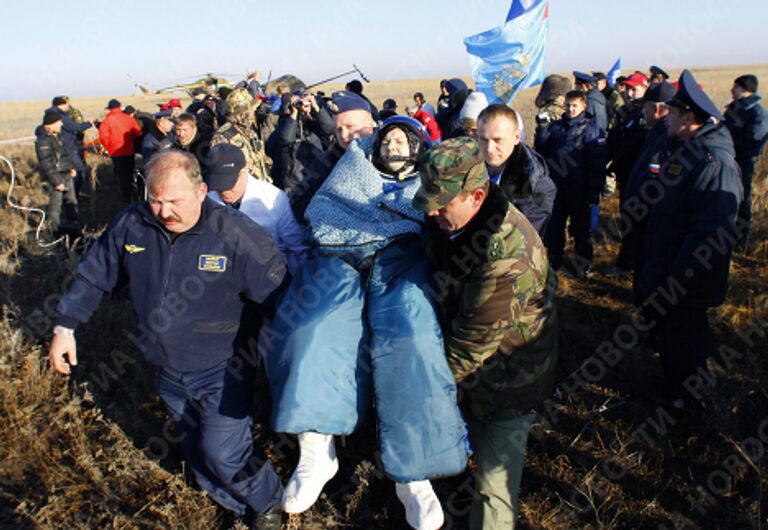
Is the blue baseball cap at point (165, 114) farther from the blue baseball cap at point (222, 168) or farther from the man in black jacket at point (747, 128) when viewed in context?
the man in black jacket at point (747, 128)

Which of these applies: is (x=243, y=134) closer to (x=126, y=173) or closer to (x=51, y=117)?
(x=51, y=117)

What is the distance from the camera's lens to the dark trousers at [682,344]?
339 cm

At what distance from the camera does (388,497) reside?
3061 millimetres

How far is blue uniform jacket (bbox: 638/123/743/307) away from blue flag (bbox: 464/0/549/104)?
581 cm

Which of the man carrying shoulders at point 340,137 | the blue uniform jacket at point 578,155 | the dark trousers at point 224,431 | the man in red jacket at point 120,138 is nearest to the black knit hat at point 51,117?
the man in red jacket at point 120,138

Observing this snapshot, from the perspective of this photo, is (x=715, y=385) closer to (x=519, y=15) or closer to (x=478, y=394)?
(x=478, y=394)

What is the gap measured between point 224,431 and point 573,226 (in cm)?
460

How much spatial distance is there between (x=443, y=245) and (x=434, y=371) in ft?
1.76

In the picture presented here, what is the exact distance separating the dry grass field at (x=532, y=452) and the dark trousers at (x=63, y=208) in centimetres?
402

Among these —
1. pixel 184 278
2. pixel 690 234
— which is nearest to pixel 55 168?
pixel 184 278

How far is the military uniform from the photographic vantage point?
4.43 meters

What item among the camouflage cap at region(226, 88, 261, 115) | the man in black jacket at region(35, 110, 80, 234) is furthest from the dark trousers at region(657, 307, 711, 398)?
the man in black jacket at region(35, 110, 80, 234)

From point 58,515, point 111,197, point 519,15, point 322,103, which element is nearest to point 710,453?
point 58,515

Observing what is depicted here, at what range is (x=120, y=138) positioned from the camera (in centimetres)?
928
